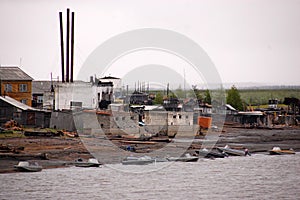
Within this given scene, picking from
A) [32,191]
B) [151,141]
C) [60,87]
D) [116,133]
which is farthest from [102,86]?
[32,191]

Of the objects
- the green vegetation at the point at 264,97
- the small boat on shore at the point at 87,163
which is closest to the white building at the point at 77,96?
the small boat on shore at the point at 87,163

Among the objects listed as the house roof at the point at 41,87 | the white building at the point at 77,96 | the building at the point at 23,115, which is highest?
the house roof at the point at 41,87

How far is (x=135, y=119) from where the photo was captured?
56.8 m

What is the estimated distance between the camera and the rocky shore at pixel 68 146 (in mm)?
37969

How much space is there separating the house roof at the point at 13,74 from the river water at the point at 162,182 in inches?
980

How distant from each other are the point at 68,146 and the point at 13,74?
19.6m

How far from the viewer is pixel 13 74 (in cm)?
6144

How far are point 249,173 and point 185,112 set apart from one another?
24838mm

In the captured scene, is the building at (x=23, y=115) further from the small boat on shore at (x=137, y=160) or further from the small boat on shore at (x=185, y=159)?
the small boat on shore at (x=137, y=160)

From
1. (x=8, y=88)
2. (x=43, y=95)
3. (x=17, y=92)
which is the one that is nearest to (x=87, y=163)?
(x=8, y=88)

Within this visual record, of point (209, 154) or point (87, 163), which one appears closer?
point (87, 163)

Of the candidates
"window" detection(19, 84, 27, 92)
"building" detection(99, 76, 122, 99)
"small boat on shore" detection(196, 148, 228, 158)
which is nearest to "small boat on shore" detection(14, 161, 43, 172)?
"small boat on shore" detection(196, 148, 228, 158)

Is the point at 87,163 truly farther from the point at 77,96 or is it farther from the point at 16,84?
the point at 16,84

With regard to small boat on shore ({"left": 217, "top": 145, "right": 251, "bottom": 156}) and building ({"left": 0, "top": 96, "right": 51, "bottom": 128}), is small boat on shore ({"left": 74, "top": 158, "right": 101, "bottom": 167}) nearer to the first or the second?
small boat on shore ({"left": 217, "top": 145, "right": 251, "bottom": 156})
